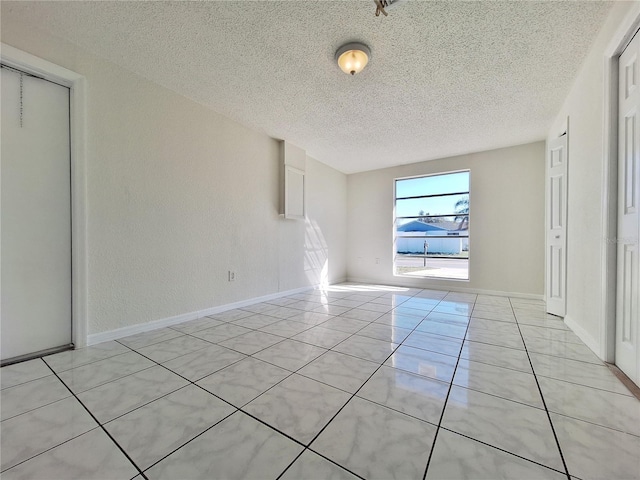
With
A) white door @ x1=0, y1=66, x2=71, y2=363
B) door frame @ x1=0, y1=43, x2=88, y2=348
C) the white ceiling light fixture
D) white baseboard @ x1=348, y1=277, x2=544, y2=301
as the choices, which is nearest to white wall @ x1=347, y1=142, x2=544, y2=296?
white baseboard @ x1=348, y1=277, x2=544, y2=301

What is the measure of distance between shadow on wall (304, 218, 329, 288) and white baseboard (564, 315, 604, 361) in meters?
3.70

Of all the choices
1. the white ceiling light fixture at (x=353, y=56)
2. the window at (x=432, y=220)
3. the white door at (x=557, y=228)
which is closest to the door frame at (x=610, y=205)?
the white door at (x=557, y=228)

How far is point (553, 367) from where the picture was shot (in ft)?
6.15

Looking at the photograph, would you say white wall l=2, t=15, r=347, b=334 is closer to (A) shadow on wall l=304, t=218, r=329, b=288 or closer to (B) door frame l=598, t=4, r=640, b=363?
(A) shadow on wall l=304, t=218, r=329, b=288

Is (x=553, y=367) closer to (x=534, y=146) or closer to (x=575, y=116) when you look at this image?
(x=575, y=116)

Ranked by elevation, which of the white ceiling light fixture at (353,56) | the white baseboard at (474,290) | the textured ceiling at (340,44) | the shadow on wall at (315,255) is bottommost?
the white baseboard at (474,290)

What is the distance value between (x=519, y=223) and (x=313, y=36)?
4.41 metres

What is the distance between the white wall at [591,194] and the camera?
6.41ft

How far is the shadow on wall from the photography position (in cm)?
499

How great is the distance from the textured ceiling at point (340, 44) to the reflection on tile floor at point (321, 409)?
261 centimetres

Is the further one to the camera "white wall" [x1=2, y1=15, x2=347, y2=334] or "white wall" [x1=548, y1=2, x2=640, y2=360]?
"white wall" [x1=2, y1=15, x2=347, y2=334]

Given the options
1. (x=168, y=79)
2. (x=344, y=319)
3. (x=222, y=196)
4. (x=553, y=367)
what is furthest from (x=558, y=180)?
(x=168, y=79)

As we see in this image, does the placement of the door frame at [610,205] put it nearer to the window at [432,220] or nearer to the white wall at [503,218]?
the white wall at [503,218]

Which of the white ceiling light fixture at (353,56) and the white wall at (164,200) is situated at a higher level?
the white ceiling light fixture at (353,56)
